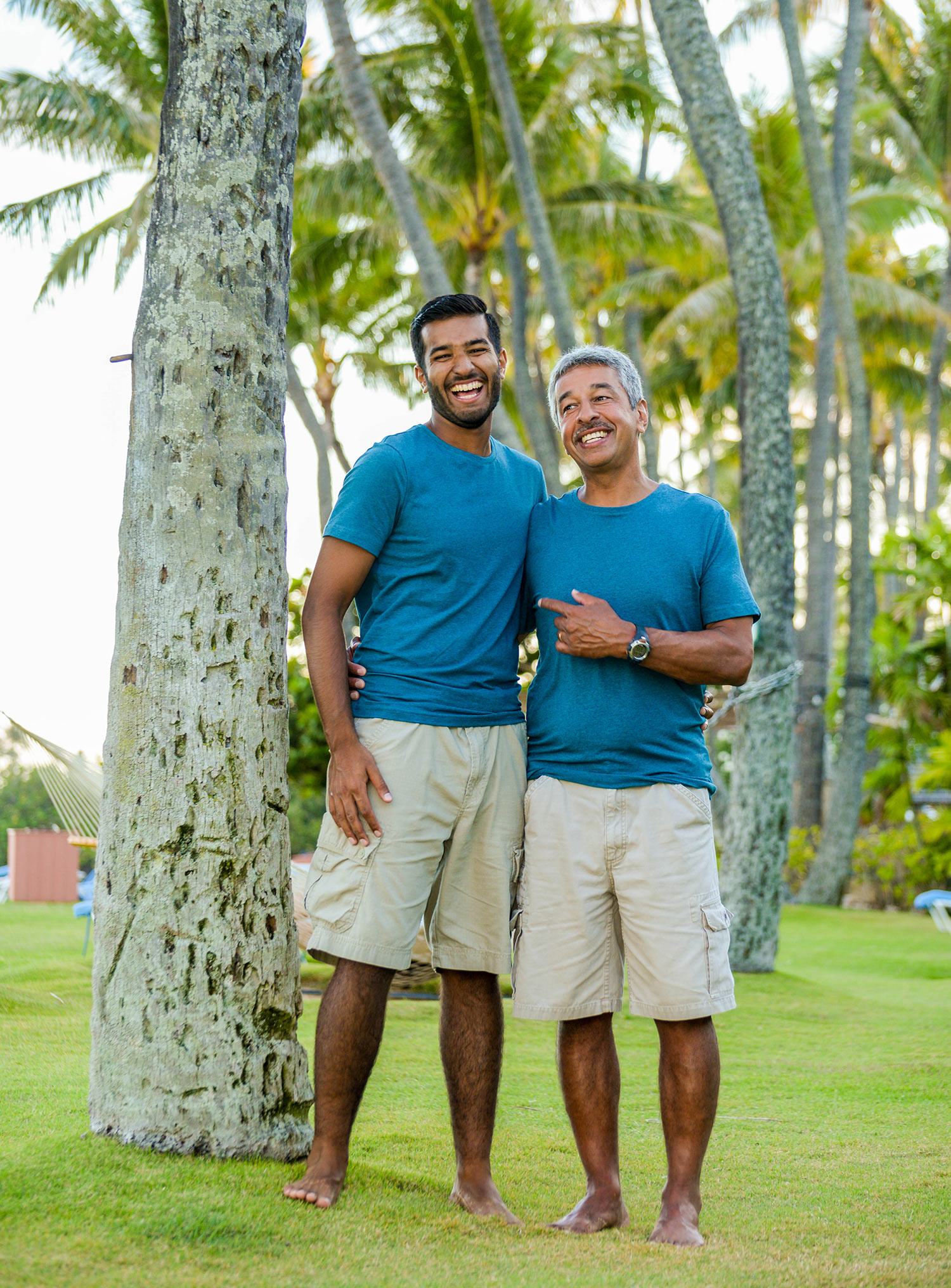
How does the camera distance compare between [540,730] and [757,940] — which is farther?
[757,940]

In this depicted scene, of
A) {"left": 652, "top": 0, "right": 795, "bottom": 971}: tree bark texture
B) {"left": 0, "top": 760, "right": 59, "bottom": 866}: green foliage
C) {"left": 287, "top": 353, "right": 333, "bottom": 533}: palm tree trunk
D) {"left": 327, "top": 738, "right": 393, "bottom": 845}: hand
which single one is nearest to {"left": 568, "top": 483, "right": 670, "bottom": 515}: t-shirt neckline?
{"left": 327, "top": 738, "right": 393, "bottom": 845}: hand

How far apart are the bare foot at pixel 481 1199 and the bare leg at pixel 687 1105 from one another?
0.38m

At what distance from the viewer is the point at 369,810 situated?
303 cm

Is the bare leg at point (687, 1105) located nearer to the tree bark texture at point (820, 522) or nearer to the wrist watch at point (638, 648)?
the wrist watch at point (638, 648)

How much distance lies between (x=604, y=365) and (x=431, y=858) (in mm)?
1434

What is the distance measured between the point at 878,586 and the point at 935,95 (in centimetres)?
1333

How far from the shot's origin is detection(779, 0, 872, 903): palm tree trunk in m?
12.1

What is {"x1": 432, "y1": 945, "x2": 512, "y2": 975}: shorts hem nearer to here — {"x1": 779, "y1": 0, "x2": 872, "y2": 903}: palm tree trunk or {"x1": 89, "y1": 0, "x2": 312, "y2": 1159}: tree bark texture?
{"x1": 89, "y1": 0, "x2": 312, "y2": 1159}: tree bark texture

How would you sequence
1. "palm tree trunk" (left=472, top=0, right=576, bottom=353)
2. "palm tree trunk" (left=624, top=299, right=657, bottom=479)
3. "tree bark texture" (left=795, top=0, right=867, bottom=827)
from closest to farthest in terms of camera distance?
"palm tree trunk" (left=472, top=0, right=576, bottom=353), "tree bark texture" (left=795, top=0, right=867, bottom=827), "palm tree trunk" (left=624, top=299, right=657, bottom=479)

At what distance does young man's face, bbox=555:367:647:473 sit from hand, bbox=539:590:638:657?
17.3 inches

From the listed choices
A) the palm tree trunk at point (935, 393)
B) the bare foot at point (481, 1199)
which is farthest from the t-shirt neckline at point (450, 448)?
the palm tree trunk at point (935, 393)

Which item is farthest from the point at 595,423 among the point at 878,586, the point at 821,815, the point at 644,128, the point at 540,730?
the point at 878,586

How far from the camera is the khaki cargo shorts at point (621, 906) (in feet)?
10.1

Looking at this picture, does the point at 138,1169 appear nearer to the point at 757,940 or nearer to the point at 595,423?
the point at 595,423
